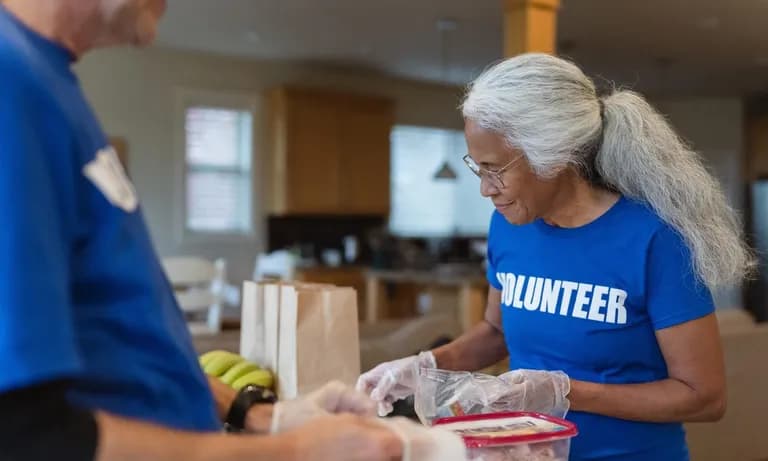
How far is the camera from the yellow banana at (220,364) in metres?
1.46

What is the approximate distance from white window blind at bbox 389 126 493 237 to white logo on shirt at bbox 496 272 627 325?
6.19m

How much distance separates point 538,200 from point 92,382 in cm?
99

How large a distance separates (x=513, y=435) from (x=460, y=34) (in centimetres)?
522

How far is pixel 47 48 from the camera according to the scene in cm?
68

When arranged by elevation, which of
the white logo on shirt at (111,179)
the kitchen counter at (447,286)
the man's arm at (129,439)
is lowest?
the kitchen counter at (447,286)

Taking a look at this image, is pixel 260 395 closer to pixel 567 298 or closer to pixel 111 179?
pixel 111 179

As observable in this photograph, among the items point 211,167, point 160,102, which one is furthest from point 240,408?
point 211,167

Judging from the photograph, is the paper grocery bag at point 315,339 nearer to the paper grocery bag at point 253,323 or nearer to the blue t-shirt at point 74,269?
the paper grocery bag at point 253,323

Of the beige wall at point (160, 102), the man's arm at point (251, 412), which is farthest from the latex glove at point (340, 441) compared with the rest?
the beige wall at point (160, 102)

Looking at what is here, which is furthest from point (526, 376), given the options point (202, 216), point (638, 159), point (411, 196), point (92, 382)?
point (411, 196)

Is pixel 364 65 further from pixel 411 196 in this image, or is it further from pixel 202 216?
pixel 202 216

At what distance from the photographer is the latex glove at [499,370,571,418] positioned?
1.26m

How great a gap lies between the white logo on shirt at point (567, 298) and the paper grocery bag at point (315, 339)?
0.33 meters

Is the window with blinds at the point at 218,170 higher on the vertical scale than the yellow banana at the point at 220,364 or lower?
higher
